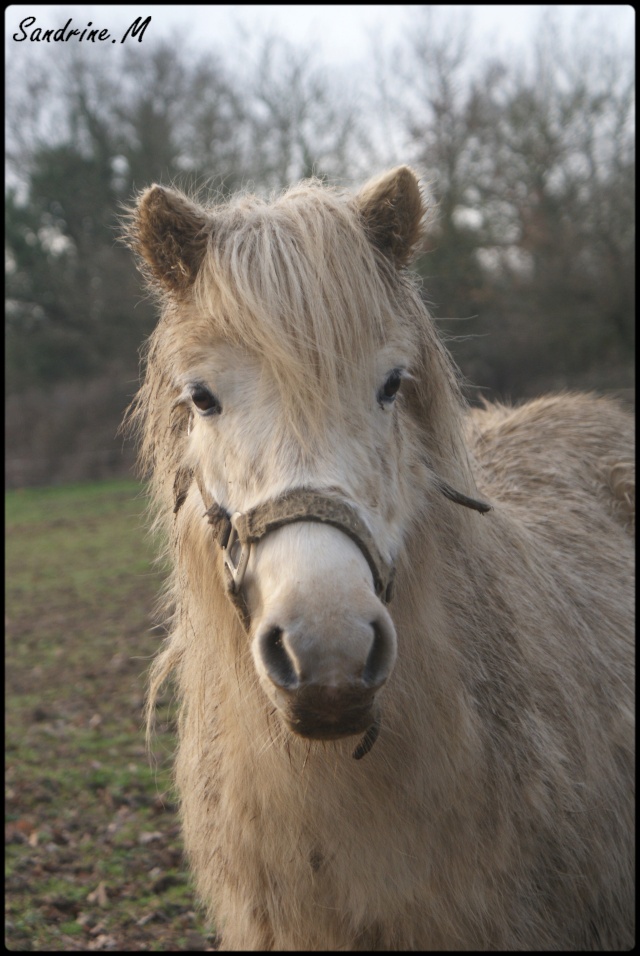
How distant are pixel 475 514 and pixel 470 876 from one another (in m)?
1.10

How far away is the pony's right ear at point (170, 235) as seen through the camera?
7.18ft

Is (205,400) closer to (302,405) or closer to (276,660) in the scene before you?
(302,405)

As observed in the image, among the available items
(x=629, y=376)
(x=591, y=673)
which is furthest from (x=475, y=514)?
(x=629, y=376)

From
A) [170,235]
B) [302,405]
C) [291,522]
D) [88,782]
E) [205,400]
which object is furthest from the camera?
[88,782]

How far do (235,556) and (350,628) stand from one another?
499mm

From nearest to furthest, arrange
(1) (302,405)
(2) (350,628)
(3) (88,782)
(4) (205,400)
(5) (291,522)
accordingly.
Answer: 1. (2) (350,628)
2. (5) (291,522)
3. (1) (302,405)
4. (4) (205,400)
5. (3) (88,782)

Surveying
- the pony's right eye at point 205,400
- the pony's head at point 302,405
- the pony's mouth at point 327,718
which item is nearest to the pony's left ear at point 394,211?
the pony's head at point 302,405

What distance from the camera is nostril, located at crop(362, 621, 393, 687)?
1668 millimetres

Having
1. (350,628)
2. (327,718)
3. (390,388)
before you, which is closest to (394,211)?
(390,388)

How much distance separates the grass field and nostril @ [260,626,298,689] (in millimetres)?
1087

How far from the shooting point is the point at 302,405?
191 centimetres

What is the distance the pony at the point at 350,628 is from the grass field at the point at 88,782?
0.60 m

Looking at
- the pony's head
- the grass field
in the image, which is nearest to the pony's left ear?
the pony's head

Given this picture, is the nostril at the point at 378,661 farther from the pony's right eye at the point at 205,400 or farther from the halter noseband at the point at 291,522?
the pony's right eye at the point at 205,400
